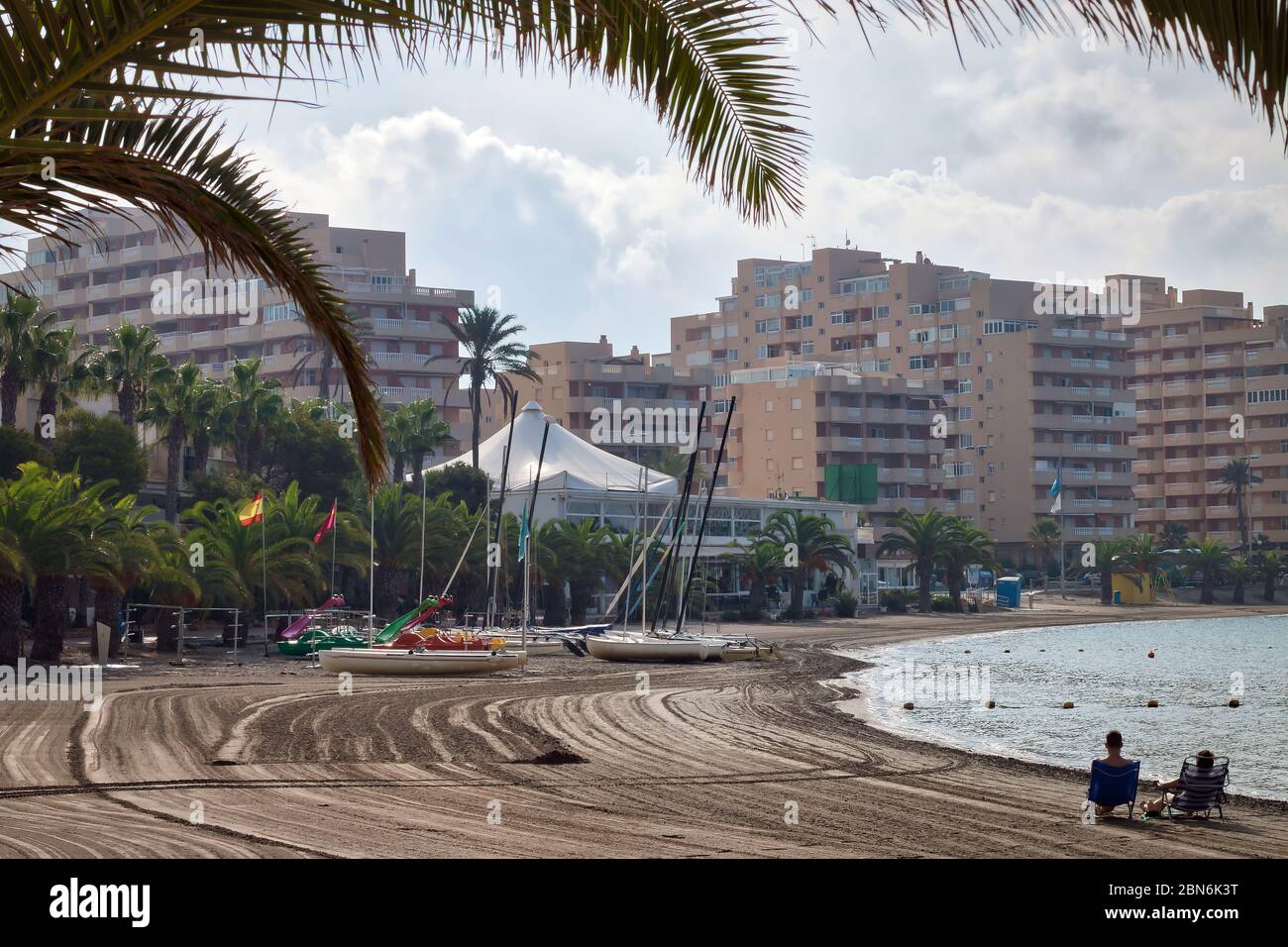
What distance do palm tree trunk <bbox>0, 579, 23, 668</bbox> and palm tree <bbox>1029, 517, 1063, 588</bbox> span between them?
9861 cm

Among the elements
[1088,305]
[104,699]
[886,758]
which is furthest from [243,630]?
[1088,305]

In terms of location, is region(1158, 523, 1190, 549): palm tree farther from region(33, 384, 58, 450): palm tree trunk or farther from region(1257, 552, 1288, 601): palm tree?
region(33, 384, 58, 450): palm tree trunk

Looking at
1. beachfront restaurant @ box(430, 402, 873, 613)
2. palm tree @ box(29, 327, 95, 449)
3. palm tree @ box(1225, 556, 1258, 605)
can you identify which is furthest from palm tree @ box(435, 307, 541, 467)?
palm tree @ box(1225, 556, 1258, 605)

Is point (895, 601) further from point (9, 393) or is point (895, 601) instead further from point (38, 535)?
point (38, 535)

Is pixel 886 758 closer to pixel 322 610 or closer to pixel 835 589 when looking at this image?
pixel 322 610

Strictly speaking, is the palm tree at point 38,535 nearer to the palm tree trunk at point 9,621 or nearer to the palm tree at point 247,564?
the palm tree trunk at point 9,621

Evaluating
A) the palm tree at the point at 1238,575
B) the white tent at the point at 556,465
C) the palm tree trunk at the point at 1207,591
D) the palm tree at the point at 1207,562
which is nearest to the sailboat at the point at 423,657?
the white tent at the point at 556,465

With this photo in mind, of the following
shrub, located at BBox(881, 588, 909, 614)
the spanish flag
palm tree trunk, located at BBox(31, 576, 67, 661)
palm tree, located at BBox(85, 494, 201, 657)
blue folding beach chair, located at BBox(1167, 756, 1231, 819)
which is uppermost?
the spanish flag

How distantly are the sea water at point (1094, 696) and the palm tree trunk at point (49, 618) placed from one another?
21.1 metres

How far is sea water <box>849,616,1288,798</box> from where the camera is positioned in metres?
29.6

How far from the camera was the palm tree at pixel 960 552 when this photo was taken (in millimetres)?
91438

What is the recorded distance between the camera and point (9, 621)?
35969 millimetres
